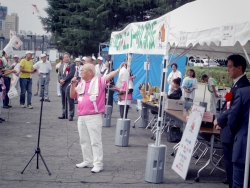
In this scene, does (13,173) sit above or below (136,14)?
below

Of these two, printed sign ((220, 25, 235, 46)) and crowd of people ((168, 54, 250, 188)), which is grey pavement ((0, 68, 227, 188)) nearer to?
crowd of people ((168, 54, 250, 188))

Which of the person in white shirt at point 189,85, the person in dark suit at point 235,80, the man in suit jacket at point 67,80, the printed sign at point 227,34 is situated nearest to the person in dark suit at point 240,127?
the person in dark suit at point 235,80

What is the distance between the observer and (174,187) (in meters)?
6.55

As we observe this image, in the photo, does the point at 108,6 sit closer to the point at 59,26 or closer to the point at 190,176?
the point at 59,26

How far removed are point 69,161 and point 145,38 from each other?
280cm

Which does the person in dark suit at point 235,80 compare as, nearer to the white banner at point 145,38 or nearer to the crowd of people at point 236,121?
the crowd of people at point 236,121

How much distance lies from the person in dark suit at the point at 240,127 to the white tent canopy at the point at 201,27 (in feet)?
2.08

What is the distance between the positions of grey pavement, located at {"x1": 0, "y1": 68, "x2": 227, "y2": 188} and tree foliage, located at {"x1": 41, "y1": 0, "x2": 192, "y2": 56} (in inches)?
895

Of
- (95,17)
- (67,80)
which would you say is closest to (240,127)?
(67,80)

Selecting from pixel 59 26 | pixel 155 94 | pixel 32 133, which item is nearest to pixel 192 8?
pixel 155 94

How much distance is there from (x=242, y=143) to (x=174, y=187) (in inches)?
83.8

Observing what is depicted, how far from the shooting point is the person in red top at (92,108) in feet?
22.9

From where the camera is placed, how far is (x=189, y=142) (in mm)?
6586

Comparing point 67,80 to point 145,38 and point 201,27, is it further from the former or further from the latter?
point 201,27
